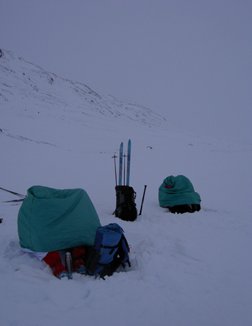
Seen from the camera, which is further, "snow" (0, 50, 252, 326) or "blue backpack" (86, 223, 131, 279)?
"blue backpack" (86, 223, 131, 279)

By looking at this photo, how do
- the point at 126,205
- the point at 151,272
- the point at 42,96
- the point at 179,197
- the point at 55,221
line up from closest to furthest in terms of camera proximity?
the point at 151,272
the point at 55,221
the point at 126,205
the point at 179,197
the point at 42,96

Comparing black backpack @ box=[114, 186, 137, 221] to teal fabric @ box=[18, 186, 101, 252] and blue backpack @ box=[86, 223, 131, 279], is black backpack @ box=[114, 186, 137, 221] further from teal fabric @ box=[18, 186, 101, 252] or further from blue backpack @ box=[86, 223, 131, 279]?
blue backpack @ box=[86, 223, 131, 279]

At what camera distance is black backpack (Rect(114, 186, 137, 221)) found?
6027 millimetres

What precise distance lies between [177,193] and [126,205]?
1.46 metres

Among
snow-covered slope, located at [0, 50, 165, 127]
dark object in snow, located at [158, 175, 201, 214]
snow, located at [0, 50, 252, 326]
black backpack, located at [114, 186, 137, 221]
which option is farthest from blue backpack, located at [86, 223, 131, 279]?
snow-covered slope, located at [0, 50, 165, 127]

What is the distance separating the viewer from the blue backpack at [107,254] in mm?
3695

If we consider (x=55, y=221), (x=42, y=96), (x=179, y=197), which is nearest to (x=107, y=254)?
(x=55, y=221)

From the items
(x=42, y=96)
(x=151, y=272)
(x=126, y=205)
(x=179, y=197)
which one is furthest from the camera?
(x=42, y=96)

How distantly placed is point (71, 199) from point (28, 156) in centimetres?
950

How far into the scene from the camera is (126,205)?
6078 mm

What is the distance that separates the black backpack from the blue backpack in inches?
76.2

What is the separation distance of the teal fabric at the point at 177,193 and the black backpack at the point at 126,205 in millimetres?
1116

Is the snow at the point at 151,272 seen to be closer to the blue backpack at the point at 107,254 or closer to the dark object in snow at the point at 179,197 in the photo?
the blue backpack at the point at 107,254

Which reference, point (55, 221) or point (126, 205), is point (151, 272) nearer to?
point (55, 221)
